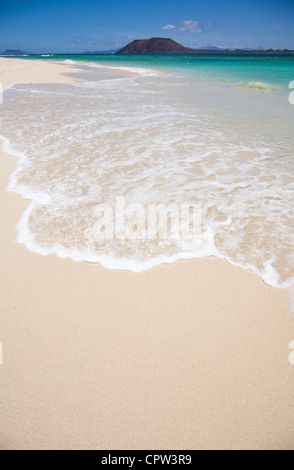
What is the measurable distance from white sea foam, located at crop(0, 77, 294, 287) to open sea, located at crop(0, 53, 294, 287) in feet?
0.04

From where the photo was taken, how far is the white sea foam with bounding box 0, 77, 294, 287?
2.51 m

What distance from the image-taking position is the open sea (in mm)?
2512

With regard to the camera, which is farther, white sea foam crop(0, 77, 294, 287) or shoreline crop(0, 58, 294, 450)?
white sea foam crop(0, 77, 294, 287)

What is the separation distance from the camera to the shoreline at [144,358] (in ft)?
4.73

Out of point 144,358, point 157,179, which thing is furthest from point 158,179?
point 144,358

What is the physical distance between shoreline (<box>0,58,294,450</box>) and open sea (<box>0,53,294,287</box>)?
26 cm

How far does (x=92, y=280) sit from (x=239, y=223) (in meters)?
1.67

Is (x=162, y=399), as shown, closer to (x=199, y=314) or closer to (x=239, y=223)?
(x=199, y=314)

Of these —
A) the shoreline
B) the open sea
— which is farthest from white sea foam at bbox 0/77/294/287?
the shoreline

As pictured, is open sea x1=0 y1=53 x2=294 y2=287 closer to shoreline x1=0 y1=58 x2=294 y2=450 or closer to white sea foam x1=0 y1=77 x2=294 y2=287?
white sea foam x1=0 y1=77 x2=294 y2=287

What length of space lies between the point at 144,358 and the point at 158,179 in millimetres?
2581

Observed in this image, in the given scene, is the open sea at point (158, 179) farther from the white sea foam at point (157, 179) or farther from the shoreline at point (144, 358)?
the shoreline at point (144, 358)

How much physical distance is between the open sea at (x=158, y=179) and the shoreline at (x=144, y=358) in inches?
10.2

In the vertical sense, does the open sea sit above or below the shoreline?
above
